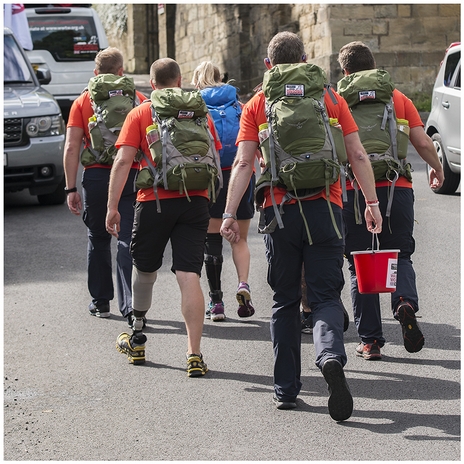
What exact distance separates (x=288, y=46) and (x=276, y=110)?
1.30 feet

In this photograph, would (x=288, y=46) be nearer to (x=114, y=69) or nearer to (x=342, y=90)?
(x=342, y=90)

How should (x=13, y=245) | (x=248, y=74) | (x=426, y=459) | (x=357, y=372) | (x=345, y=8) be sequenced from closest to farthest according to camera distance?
(x=426, y=459) < (x=357, y=372) < (x=13, y=245) < (x=345, y=8) < (x=248, y=74)

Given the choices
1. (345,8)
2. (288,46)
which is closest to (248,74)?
(345,8)

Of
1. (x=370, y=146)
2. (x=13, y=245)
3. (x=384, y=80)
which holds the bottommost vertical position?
(x=13, y=245)

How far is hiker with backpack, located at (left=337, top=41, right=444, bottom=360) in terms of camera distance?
6180 millimetres

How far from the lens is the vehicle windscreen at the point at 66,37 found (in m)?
21.1

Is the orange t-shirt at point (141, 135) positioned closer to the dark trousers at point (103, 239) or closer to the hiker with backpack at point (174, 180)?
the hiker with backpack at point (174, 180)

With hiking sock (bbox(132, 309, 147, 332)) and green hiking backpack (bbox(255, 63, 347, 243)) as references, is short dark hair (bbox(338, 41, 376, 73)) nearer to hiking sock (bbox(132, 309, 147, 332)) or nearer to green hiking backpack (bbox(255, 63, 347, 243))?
green hiking backpack (bbox(255, 63, 347, 243))

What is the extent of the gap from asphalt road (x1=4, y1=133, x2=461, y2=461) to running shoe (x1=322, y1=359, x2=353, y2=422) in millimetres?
110

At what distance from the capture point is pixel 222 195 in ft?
24.6

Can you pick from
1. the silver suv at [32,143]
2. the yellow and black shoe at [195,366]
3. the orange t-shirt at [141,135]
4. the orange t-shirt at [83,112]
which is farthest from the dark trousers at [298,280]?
the silver suv at [32,143]

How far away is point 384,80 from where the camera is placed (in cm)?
617

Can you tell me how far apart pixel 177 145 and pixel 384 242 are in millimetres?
1439

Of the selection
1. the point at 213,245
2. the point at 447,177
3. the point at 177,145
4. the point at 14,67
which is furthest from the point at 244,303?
the point at 14,67
